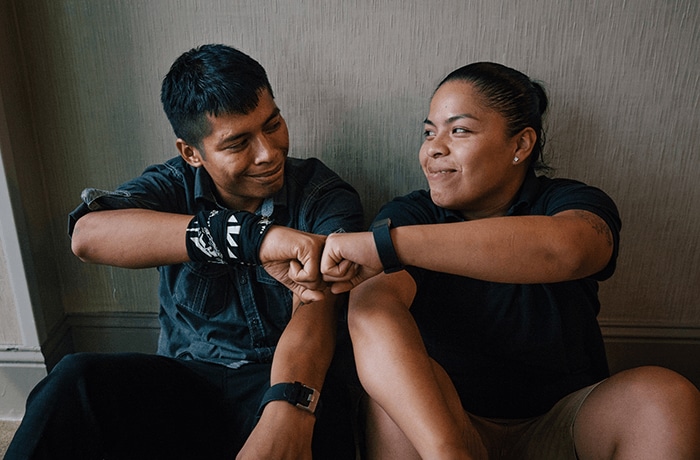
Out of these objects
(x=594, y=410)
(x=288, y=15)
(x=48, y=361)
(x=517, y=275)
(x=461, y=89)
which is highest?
(x=288, y=15)

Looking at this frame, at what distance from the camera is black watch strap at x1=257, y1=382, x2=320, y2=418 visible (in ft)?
3.36

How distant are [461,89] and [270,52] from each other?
52 cm

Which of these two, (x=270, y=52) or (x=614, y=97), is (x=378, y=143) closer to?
(x=270, y=52)

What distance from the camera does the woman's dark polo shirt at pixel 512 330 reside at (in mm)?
1142

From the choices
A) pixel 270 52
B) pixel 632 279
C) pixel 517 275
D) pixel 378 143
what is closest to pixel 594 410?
pixel 517 275

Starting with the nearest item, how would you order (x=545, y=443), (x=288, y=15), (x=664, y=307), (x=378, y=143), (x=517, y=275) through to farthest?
(x=517, y=275) → (x=545, y=443) → (x=288, y=15) → (x=378, y=143) → (x=664, y=307)

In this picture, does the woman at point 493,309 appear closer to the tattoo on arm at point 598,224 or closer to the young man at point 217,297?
the tattoo on arm at point 598,224

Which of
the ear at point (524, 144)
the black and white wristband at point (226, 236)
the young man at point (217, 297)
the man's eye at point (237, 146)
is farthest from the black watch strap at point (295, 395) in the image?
the ear at point (524, 144)

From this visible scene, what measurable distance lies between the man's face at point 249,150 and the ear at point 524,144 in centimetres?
45

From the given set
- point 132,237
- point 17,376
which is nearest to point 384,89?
point 132,237

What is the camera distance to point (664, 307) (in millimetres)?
1579

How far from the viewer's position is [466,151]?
108 centimetres

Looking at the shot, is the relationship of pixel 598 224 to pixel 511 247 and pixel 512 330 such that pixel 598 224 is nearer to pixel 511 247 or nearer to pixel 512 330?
pixel 511 247

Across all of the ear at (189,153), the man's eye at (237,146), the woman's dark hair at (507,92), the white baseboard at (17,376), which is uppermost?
the woman's dark hair at (507,92)
